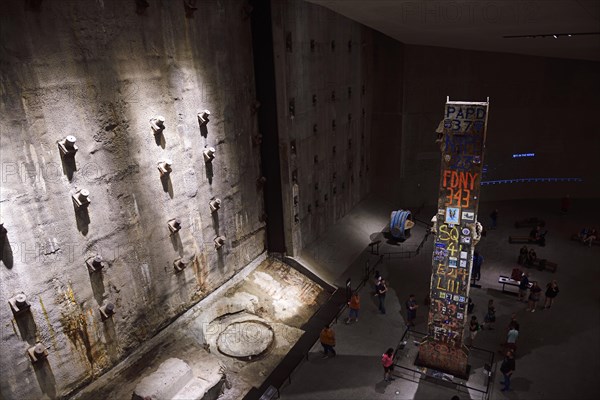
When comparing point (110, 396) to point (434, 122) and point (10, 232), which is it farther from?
point (434, 122)

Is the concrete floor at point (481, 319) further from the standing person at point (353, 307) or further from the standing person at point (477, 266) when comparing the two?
the standing person at point (477, 266)

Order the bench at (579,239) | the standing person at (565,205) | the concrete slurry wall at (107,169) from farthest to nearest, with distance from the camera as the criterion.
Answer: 1. the standing person at (565,205)
2. the bench at (579,239)
3. the concrete slurry wall at (107,169)

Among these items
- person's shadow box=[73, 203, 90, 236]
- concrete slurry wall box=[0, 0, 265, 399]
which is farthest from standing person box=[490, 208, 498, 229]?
person's shadow box=[73, 203, 90, 236]

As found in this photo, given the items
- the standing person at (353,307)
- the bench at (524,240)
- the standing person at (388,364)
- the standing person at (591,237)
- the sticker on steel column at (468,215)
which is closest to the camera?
the sticker on steel column at (468,215)

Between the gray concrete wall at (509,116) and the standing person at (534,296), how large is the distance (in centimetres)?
1031

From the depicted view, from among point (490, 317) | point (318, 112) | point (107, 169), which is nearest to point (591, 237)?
point (490, 317)

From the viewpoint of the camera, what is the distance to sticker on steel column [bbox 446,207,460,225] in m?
10.9

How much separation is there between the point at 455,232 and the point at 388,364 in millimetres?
3995

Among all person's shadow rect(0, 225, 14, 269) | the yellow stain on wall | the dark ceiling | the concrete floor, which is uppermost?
the dark ceiling

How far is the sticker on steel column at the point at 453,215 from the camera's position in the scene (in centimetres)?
1090

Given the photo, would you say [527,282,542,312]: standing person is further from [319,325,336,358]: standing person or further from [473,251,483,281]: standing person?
[319,325,336,358]: standing person

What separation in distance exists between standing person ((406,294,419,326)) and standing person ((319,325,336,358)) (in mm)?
2963

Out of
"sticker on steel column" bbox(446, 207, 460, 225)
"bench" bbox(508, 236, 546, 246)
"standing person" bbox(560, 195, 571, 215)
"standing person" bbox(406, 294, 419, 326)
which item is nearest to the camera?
"sticker on steel column" bbox(446, 207, 460, 225)

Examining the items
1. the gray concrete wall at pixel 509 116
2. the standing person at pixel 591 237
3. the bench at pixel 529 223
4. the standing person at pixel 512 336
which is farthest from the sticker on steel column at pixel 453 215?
the gray concrete wall at pixel 509 116
